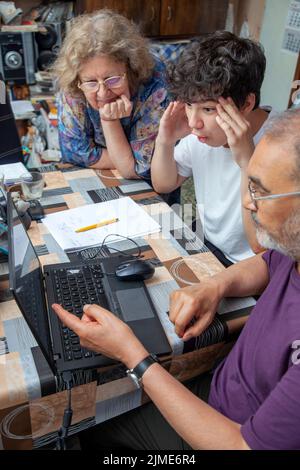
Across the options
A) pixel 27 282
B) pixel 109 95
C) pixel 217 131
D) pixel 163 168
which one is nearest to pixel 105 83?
pixel 109 95

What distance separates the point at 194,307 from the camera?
97 cm

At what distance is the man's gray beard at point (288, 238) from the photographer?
83 centimetres

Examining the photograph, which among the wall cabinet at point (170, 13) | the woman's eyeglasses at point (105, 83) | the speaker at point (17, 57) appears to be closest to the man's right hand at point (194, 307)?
the woman's eyeglasses at point (105, 83)

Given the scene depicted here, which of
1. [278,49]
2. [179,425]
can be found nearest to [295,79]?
[278,49]

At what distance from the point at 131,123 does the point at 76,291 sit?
96cm

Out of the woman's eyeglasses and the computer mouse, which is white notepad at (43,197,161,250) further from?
the woman's eyeglasses

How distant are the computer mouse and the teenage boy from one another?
1.38 feet

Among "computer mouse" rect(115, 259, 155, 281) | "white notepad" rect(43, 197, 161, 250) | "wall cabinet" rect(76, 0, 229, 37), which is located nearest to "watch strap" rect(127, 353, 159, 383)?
"computer mouse" rect(115, 259, 155, 281)

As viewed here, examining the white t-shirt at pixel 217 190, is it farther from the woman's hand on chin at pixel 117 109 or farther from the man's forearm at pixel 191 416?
the man's forearm at pixel 191 416

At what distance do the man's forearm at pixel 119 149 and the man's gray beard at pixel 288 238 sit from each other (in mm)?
837

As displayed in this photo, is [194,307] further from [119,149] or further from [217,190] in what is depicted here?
[119,149]

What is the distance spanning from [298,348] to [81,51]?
128cm
